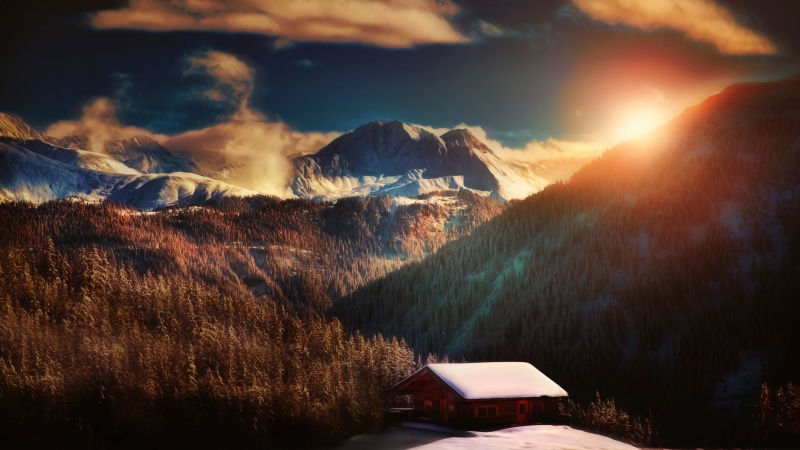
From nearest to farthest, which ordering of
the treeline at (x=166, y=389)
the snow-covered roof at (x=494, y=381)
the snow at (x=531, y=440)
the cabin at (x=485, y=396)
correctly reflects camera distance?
1. the snow at (x=531, y=440)
2. the treeline at (x=166, y=389)
3. the snow-covered roof at (x=494, y=381)
4. the cabin at (x=485, y=396)

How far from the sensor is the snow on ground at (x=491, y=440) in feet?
185

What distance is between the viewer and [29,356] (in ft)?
255

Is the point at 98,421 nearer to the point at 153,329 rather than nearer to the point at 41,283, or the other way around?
the point at 153,329

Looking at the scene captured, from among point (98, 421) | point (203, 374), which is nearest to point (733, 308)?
point (203, 374)

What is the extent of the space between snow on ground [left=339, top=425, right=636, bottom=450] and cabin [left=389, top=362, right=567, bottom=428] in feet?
8.66

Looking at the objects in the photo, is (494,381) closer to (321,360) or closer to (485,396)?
(485,396)

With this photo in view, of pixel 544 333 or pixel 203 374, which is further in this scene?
pixel 544 333

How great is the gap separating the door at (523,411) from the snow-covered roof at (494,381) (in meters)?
1.91

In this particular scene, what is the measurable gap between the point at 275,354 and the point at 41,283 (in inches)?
1725

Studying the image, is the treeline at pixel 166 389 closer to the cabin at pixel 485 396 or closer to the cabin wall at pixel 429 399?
the cabin wall at pixel 429 399

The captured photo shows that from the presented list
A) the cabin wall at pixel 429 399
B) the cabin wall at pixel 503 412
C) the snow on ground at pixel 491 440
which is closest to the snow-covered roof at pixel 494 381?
the cabin wall at pixel 503 412

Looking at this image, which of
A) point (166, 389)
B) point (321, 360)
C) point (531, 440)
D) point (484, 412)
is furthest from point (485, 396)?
point (321, 360)

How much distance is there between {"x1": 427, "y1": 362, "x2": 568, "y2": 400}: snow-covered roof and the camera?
67.1 meters

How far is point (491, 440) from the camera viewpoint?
192 feet
